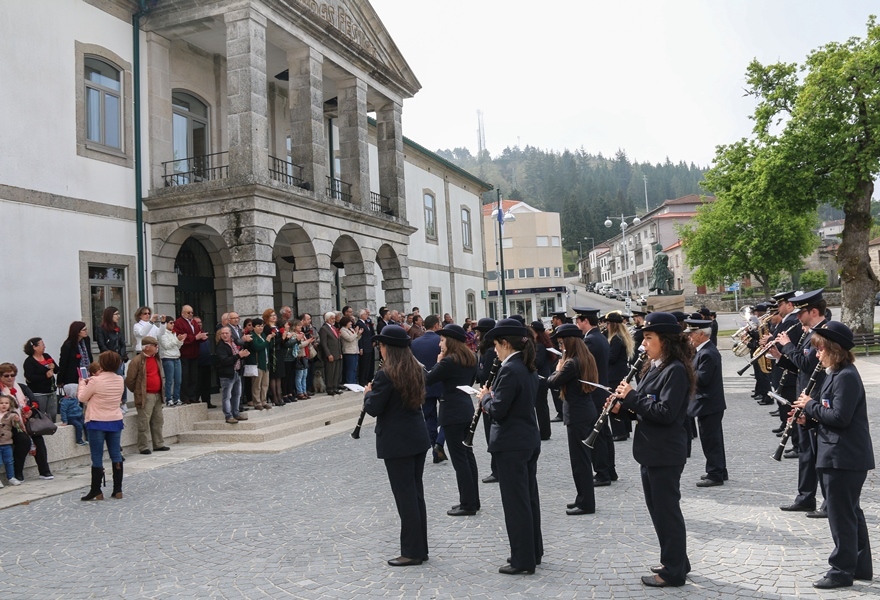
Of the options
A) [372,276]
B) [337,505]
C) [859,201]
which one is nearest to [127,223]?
[372,276]

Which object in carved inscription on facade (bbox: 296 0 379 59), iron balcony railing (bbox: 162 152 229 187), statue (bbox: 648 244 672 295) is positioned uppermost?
carved inscription on facade (bbox: 296 0 379 59)

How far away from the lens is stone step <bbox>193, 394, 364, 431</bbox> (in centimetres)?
1321

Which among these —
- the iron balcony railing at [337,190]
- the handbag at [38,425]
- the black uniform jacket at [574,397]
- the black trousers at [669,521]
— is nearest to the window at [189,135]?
the iron balcony railing at [337,190]

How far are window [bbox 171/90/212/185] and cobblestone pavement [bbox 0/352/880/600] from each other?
9.54 m

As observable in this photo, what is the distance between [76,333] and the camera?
1171 cm

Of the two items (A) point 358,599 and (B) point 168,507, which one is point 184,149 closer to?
(B) point 168,507

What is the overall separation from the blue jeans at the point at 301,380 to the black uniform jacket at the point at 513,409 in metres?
10.3

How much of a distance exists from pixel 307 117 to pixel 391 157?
4863 mm

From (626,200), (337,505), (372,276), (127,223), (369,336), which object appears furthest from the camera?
(626,200)

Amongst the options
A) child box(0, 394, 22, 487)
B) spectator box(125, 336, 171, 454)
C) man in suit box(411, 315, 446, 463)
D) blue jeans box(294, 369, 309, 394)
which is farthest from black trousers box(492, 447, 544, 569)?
blue jeans box(294, 369, 309, 394)

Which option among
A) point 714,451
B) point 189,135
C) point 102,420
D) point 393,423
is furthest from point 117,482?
point 189,135

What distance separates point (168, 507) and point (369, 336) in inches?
370

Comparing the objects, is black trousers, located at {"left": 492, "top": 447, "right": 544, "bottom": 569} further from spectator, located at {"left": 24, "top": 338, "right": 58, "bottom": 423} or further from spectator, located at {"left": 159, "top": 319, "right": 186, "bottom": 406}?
spectator, located at {"left": 159, "top": 319, "right": 186, "bottom": 406}

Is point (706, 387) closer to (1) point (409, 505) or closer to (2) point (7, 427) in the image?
(1) point (409, 505)
